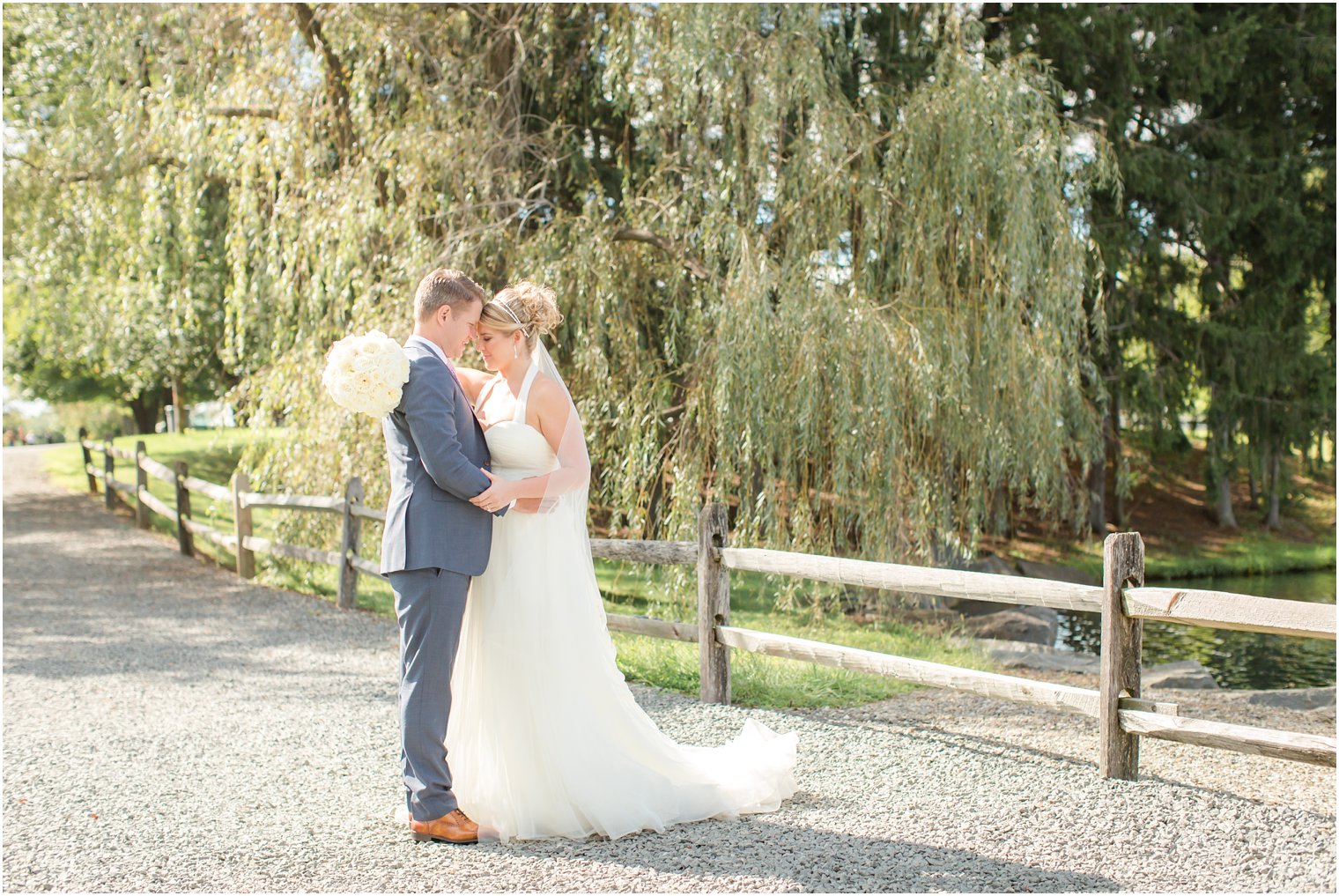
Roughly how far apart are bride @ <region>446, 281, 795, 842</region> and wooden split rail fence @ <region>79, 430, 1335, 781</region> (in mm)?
1658

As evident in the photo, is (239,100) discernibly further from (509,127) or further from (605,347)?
(605,347)

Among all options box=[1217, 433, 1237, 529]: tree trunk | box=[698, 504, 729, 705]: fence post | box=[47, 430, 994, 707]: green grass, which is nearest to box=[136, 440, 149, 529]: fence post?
box=[47, 430, 994, 707]: green grass

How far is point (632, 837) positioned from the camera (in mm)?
3928

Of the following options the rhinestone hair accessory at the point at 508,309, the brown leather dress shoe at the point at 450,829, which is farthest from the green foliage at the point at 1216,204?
the brown leather dress shoe at the point at 450,829

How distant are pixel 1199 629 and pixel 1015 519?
4966mm

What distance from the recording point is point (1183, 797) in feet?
14.4

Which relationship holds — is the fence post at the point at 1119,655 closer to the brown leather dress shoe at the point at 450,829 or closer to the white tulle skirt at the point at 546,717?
the white tulle skirt at the point at 546,717

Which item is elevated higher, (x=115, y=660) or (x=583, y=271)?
(x=583, y=271)

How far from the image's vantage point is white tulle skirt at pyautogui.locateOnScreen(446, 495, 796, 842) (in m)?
3.93

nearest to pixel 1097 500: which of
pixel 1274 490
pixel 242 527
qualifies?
pixel 1274 490

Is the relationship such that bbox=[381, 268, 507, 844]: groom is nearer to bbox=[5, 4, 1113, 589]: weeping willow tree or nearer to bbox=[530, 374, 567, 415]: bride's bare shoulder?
bbox=[530, 374, 567, 415]: bride's bare shoulder

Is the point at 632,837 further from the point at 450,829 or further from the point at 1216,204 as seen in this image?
the point at 1216,204

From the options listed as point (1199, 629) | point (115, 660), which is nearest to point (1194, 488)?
point (1199, 629)

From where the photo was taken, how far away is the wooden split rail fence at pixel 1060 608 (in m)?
4.24
